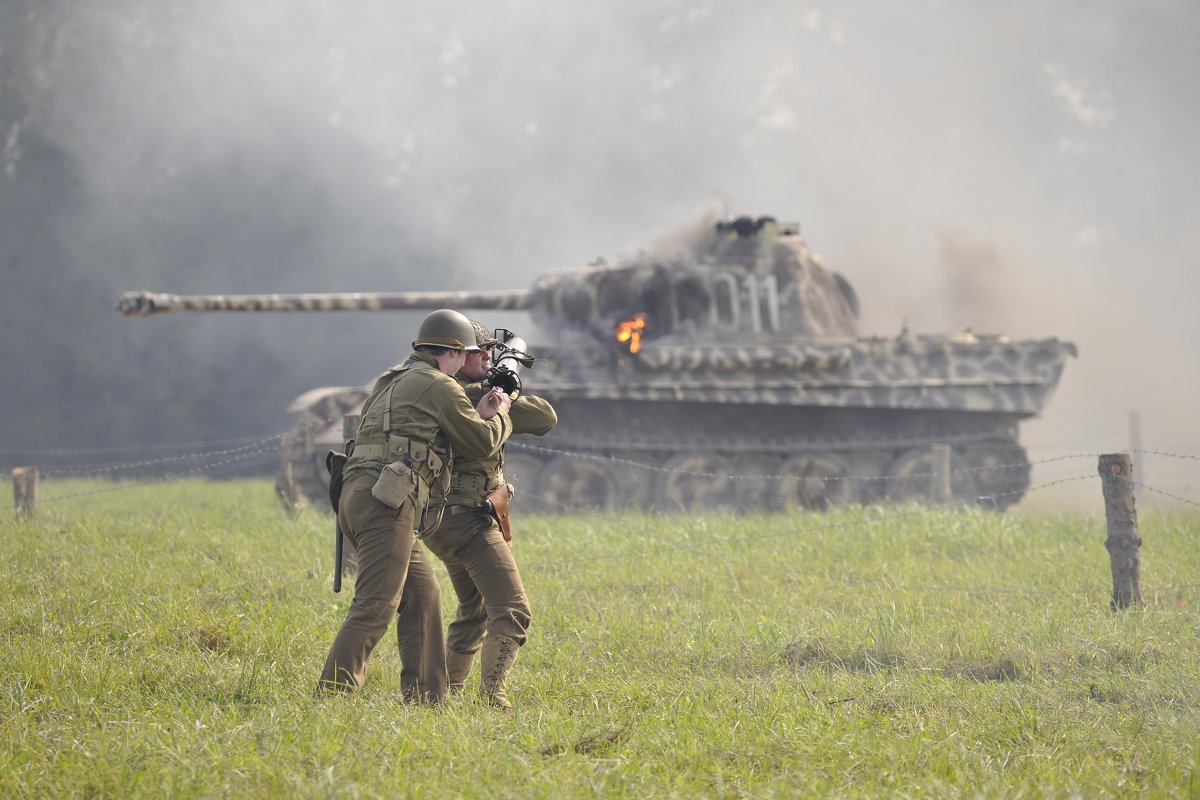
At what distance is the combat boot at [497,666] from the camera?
18.2 ft

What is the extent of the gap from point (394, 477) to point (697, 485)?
9625 millimetres

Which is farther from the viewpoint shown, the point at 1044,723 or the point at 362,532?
the point at 362,532

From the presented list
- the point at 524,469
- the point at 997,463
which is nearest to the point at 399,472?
the point at 524,469

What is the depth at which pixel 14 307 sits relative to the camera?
25359mm

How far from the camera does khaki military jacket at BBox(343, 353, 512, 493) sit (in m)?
5.47

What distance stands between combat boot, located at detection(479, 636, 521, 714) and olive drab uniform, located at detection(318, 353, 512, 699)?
241 mm

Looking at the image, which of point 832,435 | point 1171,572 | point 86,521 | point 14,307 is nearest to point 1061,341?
point 832,435

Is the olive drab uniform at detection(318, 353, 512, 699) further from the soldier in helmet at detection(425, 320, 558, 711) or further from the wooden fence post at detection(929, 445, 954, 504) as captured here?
the wooden fence post at detection(929, 445, 954, 504)

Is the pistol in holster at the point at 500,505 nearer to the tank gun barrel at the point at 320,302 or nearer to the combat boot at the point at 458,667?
the combat boot at the point at 458,667

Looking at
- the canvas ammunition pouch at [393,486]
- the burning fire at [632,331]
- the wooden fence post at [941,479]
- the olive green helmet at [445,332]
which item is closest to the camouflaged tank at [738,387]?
the burning fire at [632,331]

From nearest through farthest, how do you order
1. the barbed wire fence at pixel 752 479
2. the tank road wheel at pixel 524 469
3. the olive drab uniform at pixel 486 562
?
the olive drab uniform at pixel 486 562 → the barbed wire fence at pixel 752 479 → the tank road wheel at pixel 524 469

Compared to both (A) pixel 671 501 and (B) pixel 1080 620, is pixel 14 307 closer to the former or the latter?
(A) pixel 671 501

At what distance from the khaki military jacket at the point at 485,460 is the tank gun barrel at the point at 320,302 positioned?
8.01 m

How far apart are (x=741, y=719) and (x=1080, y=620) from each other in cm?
271
